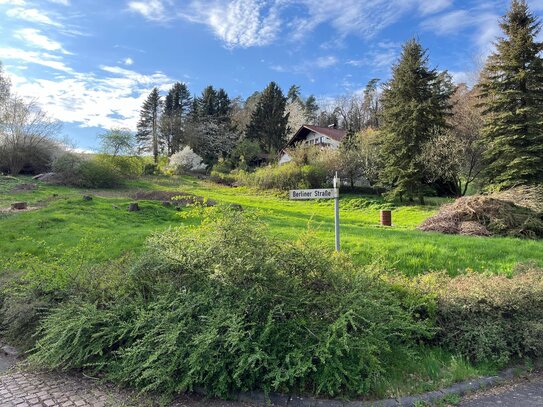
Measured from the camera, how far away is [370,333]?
3.69 m

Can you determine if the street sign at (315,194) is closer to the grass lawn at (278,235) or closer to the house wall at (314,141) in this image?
the grass lawn at (278,235)

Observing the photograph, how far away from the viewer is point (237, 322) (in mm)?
3668

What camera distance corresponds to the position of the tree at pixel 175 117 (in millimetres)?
49625

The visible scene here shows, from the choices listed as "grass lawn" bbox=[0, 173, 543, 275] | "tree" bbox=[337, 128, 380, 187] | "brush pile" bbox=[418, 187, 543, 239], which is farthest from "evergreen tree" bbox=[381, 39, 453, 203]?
"brush pile" bbox=[418, 187, 543, 239]

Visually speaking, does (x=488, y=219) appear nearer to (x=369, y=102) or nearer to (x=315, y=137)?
(x=315, y=137)

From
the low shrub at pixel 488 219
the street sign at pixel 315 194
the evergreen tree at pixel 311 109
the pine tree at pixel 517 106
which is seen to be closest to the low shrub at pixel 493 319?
the street sign at pixel 315 194

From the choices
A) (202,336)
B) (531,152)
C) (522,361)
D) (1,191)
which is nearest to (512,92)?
(531,152)

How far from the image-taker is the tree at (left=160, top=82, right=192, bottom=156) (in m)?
49.6

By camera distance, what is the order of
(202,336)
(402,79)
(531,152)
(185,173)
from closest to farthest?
(202,336)
(531,152)
(402,79)
(185,173)

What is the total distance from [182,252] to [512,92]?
59.0 ft

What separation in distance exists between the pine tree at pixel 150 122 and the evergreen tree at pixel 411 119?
36.8m

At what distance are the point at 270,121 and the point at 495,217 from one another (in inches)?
1495

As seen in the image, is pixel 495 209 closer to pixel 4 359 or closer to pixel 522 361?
pixel 522 361

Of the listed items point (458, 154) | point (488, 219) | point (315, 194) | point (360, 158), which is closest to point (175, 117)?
point (360, 158)
